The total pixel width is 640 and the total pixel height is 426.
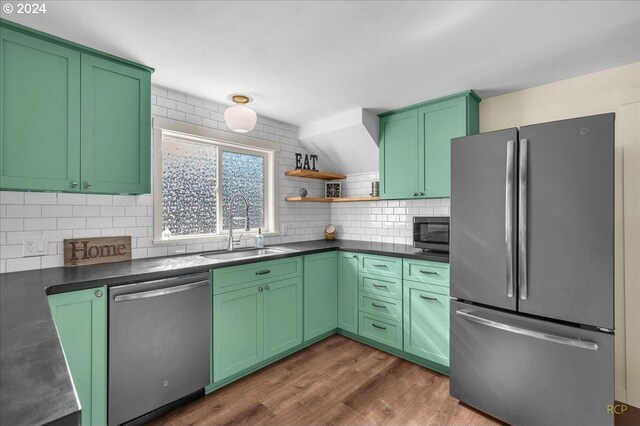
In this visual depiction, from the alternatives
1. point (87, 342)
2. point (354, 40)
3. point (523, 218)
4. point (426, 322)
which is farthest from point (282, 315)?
point (354, 40)

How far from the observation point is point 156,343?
196 centimetres

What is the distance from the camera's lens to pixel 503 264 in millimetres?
1932

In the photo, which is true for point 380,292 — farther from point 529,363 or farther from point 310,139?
point 310,139

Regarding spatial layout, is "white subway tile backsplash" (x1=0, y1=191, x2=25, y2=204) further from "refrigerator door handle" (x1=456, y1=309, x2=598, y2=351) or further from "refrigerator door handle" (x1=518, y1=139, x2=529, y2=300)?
"refrigerator door handle" (x1=518, y1=139, x2=529, y2=300)

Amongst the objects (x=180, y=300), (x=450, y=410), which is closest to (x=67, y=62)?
(x=180, y=300)

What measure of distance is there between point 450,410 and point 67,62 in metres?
3.31

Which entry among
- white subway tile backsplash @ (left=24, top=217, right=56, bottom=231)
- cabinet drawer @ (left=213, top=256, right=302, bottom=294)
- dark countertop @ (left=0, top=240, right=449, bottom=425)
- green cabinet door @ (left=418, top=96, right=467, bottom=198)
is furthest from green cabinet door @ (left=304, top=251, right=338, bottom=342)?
white subway tile backsplash @ (left=24, top=217, right=56, bottom=231)

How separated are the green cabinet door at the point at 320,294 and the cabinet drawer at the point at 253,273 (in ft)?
0.55

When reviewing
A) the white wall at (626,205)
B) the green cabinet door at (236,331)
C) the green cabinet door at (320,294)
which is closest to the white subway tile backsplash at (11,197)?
the green cabinet door at (236,331)

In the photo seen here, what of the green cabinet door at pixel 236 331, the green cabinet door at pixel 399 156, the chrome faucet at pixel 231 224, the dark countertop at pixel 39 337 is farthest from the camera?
the green cabinet door at pixel 399 156

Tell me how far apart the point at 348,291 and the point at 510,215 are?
172 centimetres

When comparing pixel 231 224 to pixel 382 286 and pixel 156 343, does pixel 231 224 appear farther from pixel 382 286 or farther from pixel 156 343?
pixel 382 286

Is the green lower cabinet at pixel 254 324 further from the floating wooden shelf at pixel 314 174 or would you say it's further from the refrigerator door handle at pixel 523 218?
the refrigerator door handle at pixel 523 218

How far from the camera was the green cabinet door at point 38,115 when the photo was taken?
169 cm
